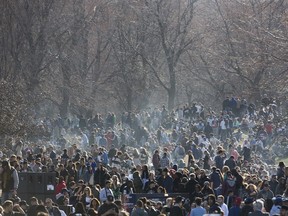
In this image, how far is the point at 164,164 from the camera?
38.6m

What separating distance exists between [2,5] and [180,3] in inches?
908

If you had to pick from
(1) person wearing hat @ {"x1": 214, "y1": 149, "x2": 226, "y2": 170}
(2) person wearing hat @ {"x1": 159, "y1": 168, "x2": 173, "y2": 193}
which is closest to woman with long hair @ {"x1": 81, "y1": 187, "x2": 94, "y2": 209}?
(2) person wearing hat @ {"x1": 159, "y1": 168, "x2": 173, "y2": 193}

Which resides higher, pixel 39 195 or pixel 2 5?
pixel 2 5

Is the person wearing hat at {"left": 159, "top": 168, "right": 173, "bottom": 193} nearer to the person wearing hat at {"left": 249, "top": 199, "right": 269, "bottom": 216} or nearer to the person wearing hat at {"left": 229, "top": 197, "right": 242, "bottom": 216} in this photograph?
the person wearing hat at {"left": 229, "top": 197, "right": 242, "bottom": 216}

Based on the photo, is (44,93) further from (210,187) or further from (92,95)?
(210,187)

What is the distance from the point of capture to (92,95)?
70438mm

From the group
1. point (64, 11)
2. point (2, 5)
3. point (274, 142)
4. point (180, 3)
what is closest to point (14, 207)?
point (274, 142)

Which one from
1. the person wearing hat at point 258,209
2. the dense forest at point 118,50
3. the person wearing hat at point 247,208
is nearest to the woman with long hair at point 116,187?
the person wearing hat at point 247,208

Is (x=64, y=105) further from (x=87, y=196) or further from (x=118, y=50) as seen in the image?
(x=87, y=196)

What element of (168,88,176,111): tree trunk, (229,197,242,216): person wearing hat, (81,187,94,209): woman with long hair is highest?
(168,88,176,111): tree trunk

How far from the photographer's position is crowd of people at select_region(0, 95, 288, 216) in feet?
86.0

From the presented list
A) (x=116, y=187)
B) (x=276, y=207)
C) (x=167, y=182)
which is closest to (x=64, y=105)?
(x=167, y=182)

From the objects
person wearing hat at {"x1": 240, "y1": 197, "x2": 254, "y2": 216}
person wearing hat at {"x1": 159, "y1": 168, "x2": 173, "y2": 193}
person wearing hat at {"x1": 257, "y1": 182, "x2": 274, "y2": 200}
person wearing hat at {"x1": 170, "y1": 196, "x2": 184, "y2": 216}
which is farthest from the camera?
person wearing hat at {"x1": 159, "y1": 168, "x2": 173, "y2": 193}

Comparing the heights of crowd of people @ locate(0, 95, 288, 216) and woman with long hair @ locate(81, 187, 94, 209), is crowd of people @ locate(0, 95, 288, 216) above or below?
above
